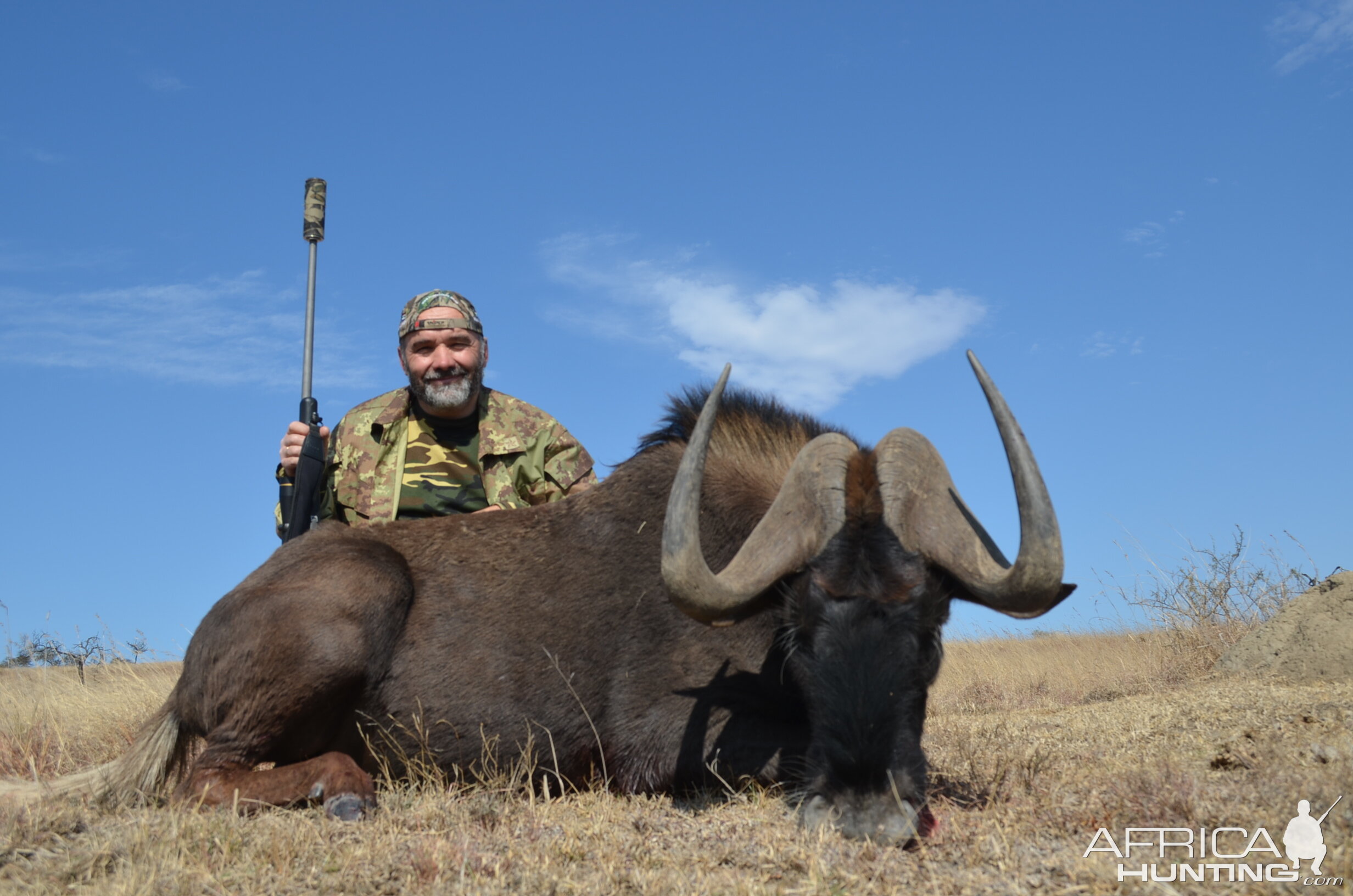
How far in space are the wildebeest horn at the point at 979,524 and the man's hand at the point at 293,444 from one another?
14.2 ft

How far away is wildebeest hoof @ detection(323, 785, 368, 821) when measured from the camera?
163 inches

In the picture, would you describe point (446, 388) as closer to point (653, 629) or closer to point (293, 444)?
point (293, 444)

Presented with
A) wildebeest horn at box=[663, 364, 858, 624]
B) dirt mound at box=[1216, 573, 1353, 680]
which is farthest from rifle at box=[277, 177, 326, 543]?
dirt mound at box=[1216, 573, 1353, 680]

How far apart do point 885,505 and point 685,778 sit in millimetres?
1710

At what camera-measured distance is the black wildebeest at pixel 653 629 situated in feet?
12.6

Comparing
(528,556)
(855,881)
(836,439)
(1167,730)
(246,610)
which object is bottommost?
(855,881)

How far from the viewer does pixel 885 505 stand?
4156 millimetres

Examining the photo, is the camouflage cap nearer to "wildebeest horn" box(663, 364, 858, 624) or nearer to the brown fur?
the brown fur

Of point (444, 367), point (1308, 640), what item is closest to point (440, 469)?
point (444, 367)

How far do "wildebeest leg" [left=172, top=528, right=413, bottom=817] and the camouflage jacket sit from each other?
1.65 m

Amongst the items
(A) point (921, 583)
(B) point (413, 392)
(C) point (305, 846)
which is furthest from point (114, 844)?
(B) point (413, 392)

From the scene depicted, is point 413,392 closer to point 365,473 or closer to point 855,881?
point 365,473

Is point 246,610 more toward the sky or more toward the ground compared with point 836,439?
more toward the ground

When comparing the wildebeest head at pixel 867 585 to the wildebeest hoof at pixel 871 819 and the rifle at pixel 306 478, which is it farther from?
the rifle at pixel 306 478
